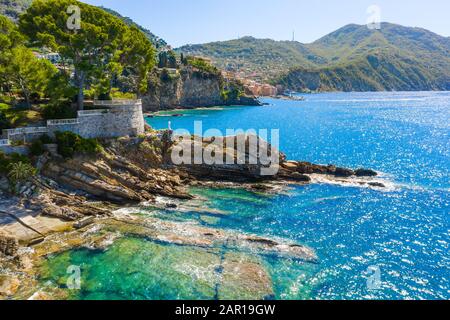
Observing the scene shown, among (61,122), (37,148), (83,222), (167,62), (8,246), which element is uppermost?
(167,62)

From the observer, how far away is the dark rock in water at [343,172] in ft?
172

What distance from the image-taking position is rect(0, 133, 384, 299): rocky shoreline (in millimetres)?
28953

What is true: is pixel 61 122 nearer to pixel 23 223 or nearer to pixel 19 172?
pixel 19 172

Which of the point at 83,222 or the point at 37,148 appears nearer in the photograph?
the point at 83,222

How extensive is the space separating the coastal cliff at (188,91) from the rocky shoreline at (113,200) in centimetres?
9197

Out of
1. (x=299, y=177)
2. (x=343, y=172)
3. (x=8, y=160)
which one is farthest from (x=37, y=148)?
(x=343, y=172)

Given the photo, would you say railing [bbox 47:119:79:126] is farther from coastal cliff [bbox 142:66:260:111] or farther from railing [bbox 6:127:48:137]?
coastal cliff [bbox 142:66:260:111]

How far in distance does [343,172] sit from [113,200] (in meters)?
33.8

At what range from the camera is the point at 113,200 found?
39.7 m

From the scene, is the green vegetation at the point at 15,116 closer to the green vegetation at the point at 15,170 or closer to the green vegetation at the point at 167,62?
the green vegetation at the point at 15,170

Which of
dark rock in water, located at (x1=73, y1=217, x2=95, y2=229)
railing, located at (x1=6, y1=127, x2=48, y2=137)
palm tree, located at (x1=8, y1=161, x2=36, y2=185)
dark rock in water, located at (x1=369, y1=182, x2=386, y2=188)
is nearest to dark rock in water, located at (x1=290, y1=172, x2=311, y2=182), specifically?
dark rock in water, located at (x1=369, y1=182, x2=386, y2=188)

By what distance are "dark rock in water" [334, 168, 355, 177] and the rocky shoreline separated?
0.49 ft

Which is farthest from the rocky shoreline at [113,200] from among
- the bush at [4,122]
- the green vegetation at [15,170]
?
the bush at [4,122]
